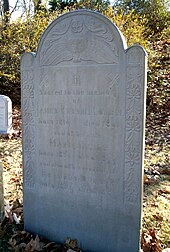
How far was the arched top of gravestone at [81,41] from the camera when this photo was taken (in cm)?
237

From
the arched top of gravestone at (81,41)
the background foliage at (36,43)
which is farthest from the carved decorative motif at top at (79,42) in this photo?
the background foliage at (36,43)

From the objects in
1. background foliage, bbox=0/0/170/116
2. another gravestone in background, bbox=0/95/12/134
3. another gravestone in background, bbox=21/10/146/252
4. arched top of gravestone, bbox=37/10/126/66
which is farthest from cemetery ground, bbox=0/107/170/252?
background foliage, bbox=0/0/170/116

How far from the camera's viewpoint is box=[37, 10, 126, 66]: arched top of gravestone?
2.37 meters

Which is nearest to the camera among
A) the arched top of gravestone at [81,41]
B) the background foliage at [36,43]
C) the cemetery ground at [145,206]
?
the arched top of gravestone at [81,41]

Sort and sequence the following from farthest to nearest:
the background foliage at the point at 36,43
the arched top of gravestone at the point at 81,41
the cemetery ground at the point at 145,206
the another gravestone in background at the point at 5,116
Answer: the background foliage at the point at 36,43 → the another gravestone in background at the point at 5,116 → the cemetery ground at the point at 145,206 → the arched top of gravestone at the point at 81,41

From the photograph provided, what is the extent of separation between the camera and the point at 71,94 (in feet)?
8.57

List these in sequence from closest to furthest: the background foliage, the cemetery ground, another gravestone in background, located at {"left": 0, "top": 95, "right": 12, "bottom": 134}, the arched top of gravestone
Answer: the arched top of gravestone < the cemetery ground < another gravestone in background, located at {"left": 0, "top": 95, "right": 12, "bottom": 134} < the background foliage

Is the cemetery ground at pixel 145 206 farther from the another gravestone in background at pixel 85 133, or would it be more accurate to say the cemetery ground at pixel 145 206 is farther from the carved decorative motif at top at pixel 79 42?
the carved decorative motif at top at pixel 79 42

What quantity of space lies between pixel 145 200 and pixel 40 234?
1514 mm

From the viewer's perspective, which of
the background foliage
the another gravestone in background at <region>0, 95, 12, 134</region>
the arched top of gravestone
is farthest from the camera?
the background foliage

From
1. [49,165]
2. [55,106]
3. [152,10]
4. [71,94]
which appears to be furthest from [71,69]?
[152,10]

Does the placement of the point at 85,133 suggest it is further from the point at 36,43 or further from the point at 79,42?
the point at 36,43

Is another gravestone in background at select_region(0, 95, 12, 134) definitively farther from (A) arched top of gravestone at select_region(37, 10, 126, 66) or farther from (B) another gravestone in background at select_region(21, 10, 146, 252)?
(A) arched top of gravestone at select_region(37, 10, 126, 66)

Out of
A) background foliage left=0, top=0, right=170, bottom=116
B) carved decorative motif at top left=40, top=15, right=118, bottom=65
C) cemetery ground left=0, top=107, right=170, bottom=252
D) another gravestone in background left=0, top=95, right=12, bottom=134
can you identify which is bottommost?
cemetery ground left=0, top=107, right=170, bottom=252
